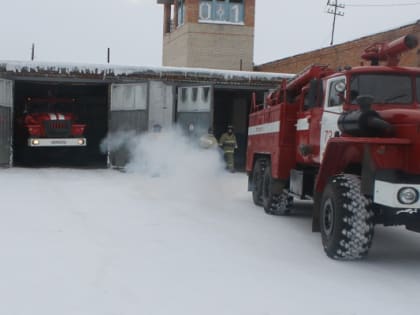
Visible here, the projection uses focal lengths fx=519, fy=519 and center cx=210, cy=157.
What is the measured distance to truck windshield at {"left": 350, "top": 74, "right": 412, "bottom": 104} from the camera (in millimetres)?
6352

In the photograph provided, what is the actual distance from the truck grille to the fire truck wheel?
9.25m

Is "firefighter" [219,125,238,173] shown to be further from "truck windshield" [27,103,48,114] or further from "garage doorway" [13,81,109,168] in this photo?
"truck windshield" [27,103,48,114]

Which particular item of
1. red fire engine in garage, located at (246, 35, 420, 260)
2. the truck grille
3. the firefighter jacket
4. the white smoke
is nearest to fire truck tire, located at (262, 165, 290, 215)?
red fire engine in garage, located at (246, 35, 420, 260)

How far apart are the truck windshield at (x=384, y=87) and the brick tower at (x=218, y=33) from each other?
29.4 meters

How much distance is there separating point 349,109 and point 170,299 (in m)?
3.31

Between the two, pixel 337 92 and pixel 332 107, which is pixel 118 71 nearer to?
pixel 332 107

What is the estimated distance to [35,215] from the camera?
800cm

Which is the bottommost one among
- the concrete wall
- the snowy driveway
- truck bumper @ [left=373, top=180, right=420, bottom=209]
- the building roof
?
the snowy driveway

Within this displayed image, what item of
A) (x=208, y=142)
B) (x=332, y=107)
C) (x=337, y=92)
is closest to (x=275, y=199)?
(x=332, y=107)

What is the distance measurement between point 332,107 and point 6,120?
12.8m

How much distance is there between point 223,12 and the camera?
1417 inches

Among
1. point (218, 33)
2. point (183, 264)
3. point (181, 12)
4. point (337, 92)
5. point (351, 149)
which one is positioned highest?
point (181, 12)

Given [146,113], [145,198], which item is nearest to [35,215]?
[145,198]

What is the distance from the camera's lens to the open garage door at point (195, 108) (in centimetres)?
1720
